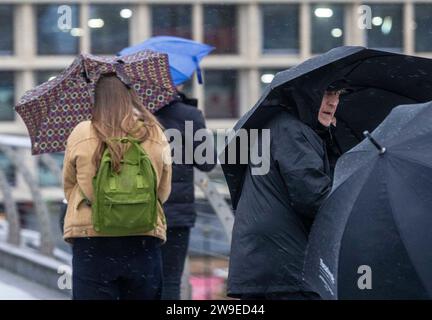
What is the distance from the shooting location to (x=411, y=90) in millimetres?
4340

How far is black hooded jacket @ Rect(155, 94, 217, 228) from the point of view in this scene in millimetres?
5156

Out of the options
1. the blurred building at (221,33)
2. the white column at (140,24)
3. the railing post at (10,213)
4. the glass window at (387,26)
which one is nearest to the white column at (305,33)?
the blurred building at (221,33)

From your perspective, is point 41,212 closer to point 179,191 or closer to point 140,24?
point 179,191

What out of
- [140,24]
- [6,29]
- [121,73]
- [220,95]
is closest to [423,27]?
[220,95]

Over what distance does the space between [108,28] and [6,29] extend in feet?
4.90

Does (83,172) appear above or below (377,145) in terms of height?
below

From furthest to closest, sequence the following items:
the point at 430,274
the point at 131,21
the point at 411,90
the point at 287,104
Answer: the point at 131,21, the point at 411,90, the point at 287,104, the point at 430,274

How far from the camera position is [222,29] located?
55.5ft

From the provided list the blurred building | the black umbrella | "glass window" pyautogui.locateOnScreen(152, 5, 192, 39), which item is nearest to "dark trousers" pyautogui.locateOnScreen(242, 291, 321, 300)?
the black umbrella

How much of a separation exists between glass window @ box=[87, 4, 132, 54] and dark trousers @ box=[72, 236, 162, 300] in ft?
39.6

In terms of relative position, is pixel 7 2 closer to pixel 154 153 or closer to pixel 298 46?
pixel 298 46

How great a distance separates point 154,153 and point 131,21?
12234 millimetres

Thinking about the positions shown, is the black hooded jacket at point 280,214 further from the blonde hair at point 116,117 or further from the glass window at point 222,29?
the glass window at point 222,29

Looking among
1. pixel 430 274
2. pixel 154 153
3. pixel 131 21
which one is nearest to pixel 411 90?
pixel 154 153
